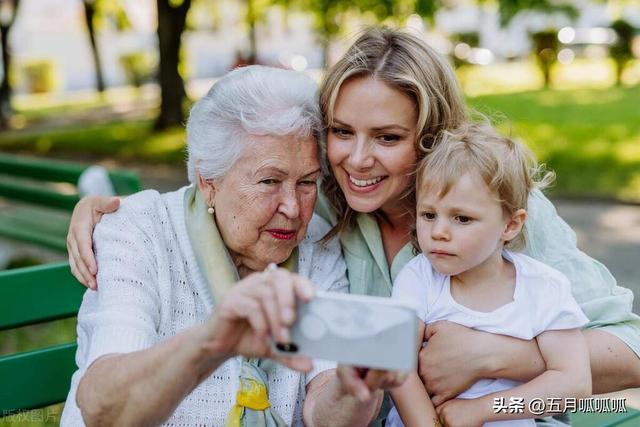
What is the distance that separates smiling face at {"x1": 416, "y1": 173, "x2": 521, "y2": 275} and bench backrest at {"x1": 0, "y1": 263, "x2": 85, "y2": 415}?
1219 mm

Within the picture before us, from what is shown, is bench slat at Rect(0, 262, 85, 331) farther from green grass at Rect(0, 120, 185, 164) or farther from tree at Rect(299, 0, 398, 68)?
green grass at Rect(0, 120, 185, 164)

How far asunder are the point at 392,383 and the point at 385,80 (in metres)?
1.08

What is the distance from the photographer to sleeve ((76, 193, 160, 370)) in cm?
221

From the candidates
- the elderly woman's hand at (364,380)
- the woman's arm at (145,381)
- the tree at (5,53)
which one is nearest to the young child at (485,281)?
the elderly woman's hand at (364,380)

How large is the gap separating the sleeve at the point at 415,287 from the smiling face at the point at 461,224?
0.32 feet

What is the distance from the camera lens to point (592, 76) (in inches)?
1042

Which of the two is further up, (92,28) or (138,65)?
(92,28)

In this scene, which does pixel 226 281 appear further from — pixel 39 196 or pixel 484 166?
pixel 39 196

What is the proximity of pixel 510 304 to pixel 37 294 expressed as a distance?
1465 mm

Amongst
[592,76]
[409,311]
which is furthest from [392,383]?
[592,76]

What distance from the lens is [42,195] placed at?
5.90 m

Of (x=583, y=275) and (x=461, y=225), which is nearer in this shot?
(x=461, y=225)

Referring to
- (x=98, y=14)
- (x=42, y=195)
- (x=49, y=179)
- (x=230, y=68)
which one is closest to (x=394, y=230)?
(x=230, y=68)

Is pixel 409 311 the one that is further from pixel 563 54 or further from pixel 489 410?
pixel 563 54
